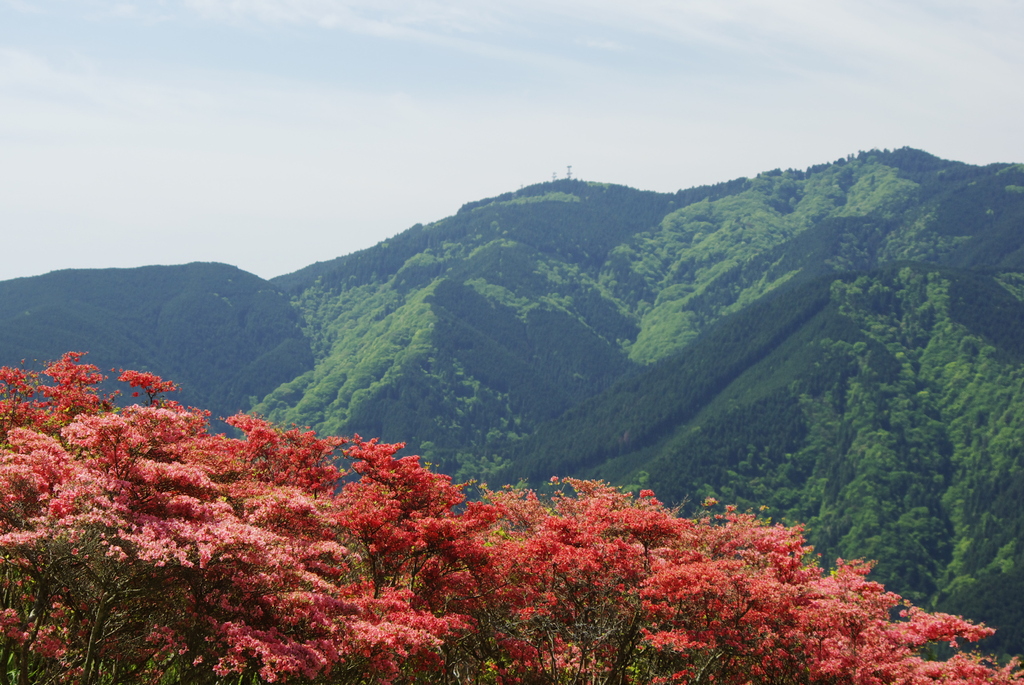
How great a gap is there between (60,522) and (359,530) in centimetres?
854

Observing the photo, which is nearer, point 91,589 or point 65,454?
point 91,589

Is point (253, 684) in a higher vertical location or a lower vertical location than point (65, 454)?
lower

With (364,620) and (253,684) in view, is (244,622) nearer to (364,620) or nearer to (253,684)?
(364,620)

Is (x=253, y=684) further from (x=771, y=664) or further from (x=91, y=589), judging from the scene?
(x=771, y=664)

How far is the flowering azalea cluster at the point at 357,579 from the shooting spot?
15.2 meters

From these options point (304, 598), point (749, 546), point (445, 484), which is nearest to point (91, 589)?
point (304, 598)

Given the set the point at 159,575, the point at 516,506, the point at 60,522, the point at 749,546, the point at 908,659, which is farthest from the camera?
the point at 516,506

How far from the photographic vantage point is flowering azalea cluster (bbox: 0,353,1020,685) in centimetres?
1525

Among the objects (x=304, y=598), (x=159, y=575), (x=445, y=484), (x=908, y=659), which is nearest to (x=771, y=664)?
(x=908, y=659)

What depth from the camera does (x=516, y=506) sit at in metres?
30.2

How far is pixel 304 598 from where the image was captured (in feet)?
52.8

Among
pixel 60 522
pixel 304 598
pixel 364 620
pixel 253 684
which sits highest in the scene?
pixel 60 522

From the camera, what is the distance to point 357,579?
82.4 feet

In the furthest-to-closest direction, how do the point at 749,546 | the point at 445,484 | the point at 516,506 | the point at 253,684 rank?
the point at 516,506 → the point at 749,546 → the point at 445,484 → the point at 253,684
